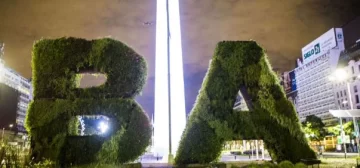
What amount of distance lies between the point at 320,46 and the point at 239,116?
10884 centimetres

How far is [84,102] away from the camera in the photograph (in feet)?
52.4

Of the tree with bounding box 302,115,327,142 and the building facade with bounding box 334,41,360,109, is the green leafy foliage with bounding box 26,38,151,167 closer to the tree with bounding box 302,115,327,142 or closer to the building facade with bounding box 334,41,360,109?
the tree with bounding box 302,115,327,142

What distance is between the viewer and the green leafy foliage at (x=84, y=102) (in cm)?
1564

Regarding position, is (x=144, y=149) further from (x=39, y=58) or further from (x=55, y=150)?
(x=39, y=58)

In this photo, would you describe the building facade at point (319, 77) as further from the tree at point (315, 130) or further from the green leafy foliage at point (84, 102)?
the green leafy foliage at point (84, 102)

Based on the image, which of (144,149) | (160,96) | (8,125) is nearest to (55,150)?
(144,149)

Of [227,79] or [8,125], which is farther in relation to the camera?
[8,125]

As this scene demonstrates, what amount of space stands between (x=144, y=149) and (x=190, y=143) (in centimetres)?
202

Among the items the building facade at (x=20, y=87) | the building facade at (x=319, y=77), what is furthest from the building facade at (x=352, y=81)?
the building facade at (x=20, y=87)

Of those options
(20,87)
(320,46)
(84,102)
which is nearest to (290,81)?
(320,46)

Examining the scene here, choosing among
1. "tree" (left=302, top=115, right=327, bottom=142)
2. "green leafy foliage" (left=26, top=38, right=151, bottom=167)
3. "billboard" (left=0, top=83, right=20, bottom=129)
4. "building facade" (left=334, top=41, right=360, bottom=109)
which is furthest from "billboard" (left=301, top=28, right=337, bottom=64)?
"green leafy foliage" (left=26, top=38, right=151, bottom=167)

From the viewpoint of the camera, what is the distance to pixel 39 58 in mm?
16391

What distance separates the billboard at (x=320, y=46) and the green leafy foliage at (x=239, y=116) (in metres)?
99.4

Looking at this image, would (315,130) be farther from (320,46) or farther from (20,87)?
(20,87)
